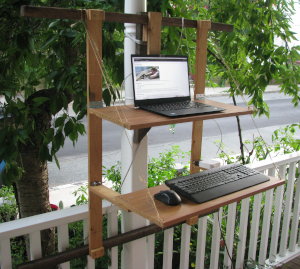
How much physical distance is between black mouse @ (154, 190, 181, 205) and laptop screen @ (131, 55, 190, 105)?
35 centimetres

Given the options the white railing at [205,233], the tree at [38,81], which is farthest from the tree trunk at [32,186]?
the white railing at [205,233]

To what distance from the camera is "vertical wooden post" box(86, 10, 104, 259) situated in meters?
1.24

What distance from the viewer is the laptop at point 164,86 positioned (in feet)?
4.42

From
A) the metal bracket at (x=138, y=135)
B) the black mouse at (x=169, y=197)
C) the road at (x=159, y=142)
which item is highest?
the metal bracket at (x=138, y=135)

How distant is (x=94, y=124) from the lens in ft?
4.42

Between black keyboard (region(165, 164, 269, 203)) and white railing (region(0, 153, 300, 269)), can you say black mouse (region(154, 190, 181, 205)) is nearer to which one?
black keyboard (region(165, 164, 269, 203))

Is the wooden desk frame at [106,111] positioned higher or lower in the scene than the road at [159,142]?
higher

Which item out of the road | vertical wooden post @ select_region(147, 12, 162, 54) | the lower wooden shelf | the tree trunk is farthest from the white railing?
the road

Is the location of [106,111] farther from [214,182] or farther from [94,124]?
[214,182]

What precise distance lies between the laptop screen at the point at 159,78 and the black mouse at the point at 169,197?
35 centimetres

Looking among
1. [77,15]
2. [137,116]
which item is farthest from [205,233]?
[77,15]

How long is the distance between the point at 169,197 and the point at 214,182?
0.26 m

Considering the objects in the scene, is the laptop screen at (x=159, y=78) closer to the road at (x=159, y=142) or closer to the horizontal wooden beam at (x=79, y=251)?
the horizontal wooden beam at (x=79, y=251)

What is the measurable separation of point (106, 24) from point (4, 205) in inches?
74.2
